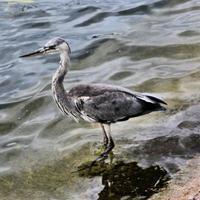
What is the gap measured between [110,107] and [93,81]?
3546 mm

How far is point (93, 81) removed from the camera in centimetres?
1128

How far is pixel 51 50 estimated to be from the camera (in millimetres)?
8070

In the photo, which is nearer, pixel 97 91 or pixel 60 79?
pixel 97 91

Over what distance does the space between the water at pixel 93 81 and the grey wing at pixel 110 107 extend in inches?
22.1

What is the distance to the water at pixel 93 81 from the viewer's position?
7586 millimetres

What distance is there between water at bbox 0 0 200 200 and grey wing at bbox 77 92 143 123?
22.1 inches

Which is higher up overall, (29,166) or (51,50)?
(51,50)

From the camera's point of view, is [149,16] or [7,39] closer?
[7,39]

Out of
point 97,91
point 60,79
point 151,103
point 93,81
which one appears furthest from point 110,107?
point 93,81

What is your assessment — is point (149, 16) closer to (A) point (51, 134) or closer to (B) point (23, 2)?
(B) point (23, 2)

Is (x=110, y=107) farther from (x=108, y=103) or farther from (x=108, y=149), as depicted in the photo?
(x=108, y=149)

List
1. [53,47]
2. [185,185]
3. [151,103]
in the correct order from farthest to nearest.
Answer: [53,47] < [151,103] < [185,185]

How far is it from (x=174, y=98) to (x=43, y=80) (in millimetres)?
3519

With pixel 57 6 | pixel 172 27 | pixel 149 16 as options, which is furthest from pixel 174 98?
pixel 57 6
